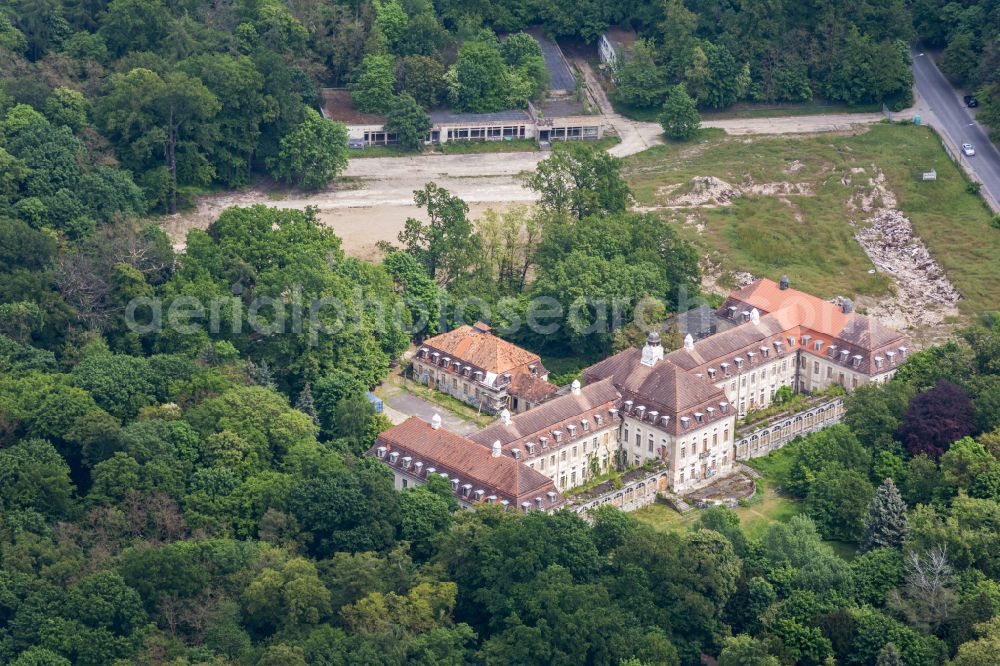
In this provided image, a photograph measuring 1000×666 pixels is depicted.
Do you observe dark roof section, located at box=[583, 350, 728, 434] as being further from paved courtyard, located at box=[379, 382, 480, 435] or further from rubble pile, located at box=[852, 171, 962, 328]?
rubble pile, located at box=[852, 171, 962, 328]

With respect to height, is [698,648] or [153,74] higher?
[153,74]

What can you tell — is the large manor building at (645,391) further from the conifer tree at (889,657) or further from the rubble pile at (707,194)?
the rubble pile at (707,194)

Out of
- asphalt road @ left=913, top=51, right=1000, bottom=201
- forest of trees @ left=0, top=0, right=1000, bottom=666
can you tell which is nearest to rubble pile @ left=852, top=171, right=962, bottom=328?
forest of trees @ left=0, top=0, right=1000, bottom=666

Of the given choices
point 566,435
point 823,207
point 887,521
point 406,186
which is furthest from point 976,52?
point 887,521

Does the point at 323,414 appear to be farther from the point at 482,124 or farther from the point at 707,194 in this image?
the point at 482,124

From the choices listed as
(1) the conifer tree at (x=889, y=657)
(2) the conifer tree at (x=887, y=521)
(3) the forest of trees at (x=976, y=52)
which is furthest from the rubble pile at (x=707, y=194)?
(1) the conifer tree at (x=889, y=657)

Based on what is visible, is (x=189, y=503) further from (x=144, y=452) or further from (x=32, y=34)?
(x=32, y=34)

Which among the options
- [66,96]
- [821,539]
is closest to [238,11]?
[66,96]
